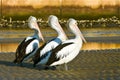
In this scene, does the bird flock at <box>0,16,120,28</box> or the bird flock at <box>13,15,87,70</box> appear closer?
the bird flock at <box>13,15,87,70</box>

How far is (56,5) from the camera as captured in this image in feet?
169

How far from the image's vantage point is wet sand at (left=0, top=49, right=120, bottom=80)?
521 inches

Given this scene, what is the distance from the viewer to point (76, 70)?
14.4 meters

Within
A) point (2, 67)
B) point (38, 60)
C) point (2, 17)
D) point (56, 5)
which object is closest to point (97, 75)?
point (38, 60)

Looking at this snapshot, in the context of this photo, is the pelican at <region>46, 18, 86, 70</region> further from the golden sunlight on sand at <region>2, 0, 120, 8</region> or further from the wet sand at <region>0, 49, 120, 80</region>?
the golden sunlight on sand at <region>2, 0, 120, 8</region>

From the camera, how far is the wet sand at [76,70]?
43.4 ft

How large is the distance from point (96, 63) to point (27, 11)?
112 ft

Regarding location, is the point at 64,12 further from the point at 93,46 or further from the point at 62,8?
the point at 93,46

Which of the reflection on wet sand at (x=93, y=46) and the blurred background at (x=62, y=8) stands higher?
the reflection on wet sand at (x=93, y=46)

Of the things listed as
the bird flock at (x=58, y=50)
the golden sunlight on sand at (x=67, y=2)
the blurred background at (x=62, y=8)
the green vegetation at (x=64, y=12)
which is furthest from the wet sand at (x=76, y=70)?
the golden sunlight on sand at (x=67, y=2)

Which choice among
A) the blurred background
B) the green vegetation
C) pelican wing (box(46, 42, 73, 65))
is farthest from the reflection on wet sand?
the blurred background

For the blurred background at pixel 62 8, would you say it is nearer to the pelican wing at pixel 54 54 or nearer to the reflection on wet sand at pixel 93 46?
the reflection on wet sand at pixel 93 46

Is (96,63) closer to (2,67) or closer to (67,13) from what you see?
(2,67)

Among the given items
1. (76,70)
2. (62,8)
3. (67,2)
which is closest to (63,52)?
(76,70)
